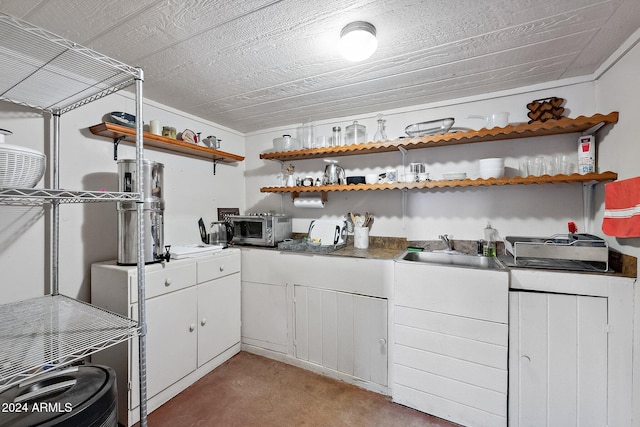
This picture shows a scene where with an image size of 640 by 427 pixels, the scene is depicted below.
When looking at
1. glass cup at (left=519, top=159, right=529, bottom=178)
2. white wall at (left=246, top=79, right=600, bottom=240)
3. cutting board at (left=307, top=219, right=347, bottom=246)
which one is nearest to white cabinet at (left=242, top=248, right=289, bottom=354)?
cutting board at (left=307, top=219, right=347, bottom=246)

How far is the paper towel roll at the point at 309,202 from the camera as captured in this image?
8.30 ft

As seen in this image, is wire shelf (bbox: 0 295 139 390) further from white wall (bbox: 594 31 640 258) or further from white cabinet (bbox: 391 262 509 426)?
white wall (bbox: 594 31 640 258)

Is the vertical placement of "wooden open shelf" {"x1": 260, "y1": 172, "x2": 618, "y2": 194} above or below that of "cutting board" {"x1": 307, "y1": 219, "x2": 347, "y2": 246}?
above

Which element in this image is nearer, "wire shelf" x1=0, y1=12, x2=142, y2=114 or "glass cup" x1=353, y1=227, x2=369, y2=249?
"wire shelf" x1=0, y1=12, x2=142, y2=114

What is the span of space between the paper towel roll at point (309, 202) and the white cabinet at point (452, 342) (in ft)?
3.30

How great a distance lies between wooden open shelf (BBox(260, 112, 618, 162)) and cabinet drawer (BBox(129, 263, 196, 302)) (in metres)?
1.26

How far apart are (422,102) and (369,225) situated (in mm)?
1128

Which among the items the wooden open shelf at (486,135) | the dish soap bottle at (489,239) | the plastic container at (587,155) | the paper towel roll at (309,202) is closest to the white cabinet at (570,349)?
the dish soap bottle at (489,239)

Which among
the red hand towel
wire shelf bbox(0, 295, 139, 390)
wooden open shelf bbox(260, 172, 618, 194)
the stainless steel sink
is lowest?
wire shelf bbox(0, 295, 139, 390)

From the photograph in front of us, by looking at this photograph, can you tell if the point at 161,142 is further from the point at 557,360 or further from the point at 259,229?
the point at 557,360

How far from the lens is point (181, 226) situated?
2.38 m

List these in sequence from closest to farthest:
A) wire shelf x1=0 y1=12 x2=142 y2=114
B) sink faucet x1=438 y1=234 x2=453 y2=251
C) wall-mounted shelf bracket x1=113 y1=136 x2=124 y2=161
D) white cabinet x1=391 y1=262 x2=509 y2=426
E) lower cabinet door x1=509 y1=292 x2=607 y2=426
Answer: wire shelf x1=0 y1=12 x2=142 y2=114
lower cabinet door x1=509 y1=292 x2=607 y2=426
white cabinet x1=391 y1=262 x2=509 y2=426
wall-mounted shelf bracket x1=113 y1=136 x2=124 y2=161
sink faucet x1=438 y1=234 x2=453 y2=251

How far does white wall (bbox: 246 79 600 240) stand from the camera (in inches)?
73.2

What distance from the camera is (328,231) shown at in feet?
8.00
